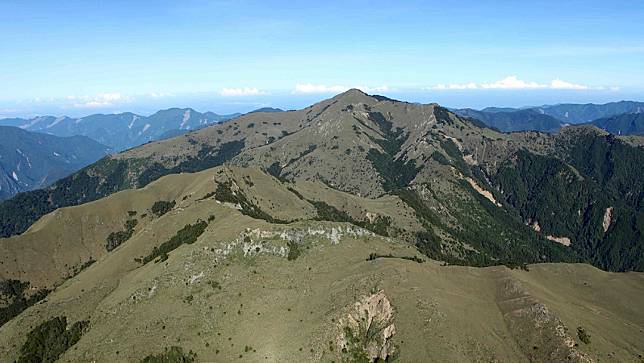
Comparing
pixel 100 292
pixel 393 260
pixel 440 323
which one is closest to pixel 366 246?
pixel 393 260

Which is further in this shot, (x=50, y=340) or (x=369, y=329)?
(x=50, y=340)

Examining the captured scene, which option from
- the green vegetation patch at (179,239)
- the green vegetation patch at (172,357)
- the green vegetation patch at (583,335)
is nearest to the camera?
the green vegetation patch at (172,357)

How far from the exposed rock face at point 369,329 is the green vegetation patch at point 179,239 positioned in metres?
76.6

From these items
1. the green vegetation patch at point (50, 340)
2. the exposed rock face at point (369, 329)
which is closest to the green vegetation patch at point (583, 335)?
the exposed rock face at point (369, 329)

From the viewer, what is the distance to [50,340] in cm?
14288

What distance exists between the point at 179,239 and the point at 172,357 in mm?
77437

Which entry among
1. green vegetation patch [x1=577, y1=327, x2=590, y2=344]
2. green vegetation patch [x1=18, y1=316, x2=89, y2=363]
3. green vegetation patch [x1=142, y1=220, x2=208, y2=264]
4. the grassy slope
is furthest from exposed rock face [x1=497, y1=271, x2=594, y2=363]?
green vegetation patch [x1=18, y1=316, x2=89, y2=363]

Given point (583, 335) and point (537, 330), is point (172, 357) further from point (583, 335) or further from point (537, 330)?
point (583, 335)

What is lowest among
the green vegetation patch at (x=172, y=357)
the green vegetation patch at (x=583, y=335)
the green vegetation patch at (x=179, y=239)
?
the green vegetation patch at (x=172, y=357)

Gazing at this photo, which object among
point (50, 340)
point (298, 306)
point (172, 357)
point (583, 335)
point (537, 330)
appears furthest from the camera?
point (50, 340)

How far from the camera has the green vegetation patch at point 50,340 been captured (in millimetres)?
136750

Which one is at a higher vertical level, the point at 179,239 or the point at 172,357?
the point at 179,239

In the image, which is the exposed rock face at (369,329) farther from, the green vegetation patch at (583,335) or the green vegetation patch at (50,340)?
the green vegetation patch at (50,340)

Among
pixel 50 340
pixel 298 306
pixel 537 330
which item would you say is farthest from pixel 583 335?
pixel 50 340
